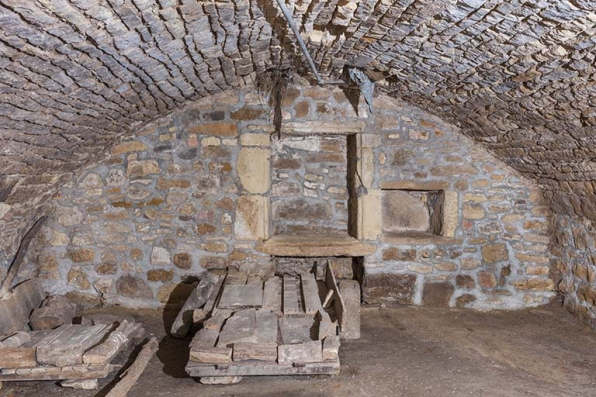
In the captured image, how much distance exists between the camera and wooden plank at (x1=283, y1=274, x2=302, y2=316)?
10.3ft

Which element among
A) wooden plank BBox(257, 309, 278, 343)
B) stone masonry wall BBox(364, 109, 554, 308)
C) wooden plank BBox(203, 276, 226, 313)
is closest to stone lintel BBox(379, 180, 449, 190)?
stone masonry wall BBox(364, 109, 554, 308)

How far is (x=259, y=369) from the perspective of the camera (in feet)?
8.34

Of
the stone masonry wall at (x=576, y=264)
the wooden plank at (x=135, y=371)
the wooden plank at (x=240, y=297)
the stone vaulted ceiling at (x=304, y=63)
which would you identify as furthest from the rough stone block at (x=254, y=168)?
the stone masonry wall at (x=576, y=264)

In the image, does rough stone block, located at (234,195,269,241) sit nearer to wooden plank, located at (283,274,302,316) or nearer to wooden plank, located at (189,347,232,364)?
wooden plank, located at (283,274,302,316)

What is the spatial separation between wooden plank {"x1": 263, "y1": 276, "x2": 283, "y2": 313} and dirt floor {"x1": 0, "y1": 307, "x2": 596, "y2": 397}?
19.5 inches

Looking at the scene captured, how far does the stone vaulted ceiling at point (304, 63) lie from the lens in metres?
2.00

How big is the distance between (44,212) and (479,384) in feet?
13.3

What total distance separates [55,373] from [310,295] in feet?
5.93

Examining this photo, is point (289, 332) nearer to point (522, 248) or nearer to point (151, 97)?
point (151, 97)

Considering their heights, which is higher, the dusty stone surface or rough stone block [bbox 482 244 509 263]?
the dusty stone surface

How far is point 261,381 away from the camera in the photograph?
2.98 metres

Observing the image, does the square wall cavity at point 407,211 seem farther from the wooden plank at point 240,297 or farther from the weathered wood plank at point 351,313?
the wooden plank at point 240,297

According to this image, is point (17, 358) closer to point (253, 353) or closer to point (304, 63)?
point (253, 353)

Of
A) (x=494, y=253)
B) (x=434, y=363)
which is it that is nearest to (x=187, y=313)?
(x=434, y=363)
